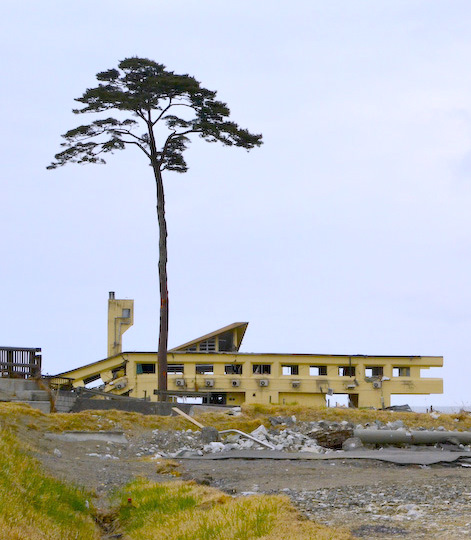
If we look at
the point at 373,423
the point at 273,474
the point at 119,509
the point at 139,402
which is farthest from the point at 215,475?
the point at 139,402

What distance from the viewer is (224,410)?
30031 millimetres

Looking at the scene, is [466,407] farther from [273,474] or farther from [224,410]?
[273,474]

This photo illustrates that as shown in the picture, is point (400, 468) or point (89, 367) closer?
point (400, 468)

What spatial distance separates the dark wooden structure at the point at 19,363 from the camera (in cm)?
3428

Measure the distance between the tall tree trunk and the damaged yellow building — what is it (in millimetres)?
13347

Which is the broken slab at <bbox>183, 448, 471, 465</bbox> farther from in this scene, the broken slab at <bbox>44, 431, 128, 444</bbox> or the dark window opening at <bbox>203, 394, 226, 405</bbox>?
the dark window opening at <bbox>203, 394, 226, 405</bbox>

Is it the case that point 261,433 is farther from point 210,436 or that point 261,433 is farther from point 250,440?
point 210,436

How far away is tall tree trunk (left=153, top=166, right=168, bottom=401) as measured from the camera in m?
38.7

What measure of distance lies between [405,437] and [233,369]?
32042 mm

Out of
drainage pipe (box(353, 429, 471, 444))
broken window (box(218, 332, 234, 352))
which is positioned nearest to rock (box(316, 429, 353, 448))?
drainage pipe (box(353, 429, 471, 444))

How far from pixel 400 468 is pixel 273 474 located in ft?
9.94

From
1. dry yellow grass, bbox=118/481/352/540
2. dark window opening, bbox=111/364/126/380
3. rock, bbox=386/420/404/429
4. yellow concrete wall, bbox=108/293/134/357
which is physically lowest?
dry yellow grass, bbox=118/481/352/540

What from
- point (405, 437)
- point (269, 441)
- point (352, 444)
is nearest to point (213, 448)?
point (269, 441)

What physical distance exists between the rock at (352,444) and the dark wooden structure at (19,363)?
15.4 meters
